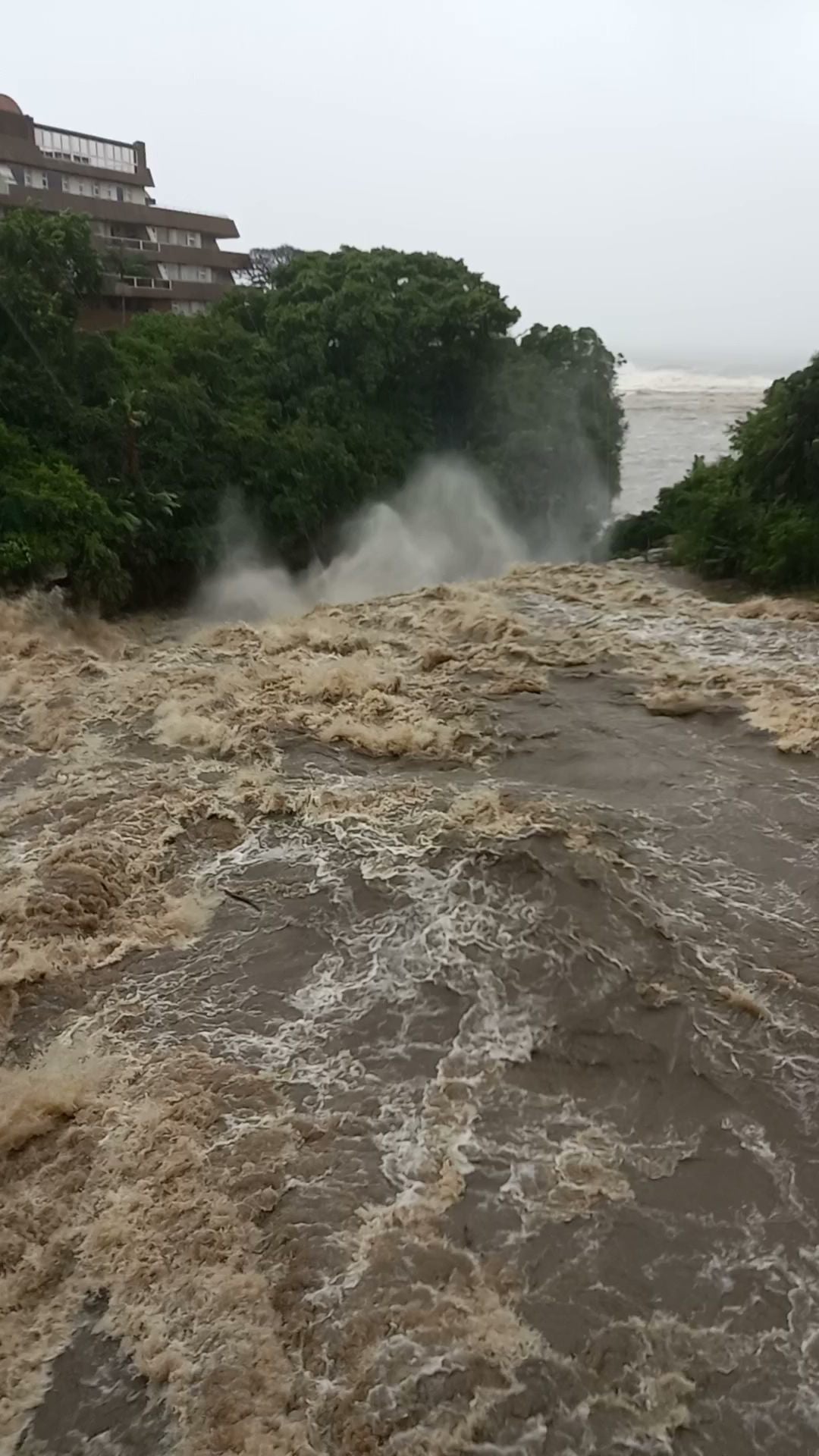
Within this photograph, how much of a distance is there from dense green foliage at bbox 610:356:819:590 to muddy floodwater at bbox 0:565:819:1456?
583 cm

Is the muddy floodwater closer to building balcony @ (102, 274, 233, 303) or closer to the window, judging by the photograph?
building balcony @ (102, 274, 233, 303)

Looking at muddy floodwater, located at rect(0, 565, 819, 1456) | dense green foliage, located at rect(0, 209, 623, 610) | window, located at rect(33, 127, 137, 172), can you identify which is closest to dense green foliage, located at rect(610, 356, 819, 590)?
dense green foliage, located at rect(0, 209, 623, 610)

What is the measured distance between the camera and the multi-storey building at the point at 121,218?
23.3 meters

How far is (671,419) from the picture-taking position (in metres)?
36.9

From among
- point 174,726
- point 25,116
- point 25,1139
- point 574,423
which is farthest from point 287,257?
point 25,1139

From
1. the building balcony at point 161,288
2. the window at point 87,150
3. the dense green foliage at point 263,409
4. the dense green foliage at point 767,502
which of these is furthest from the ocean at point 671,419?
the window at point 87,150

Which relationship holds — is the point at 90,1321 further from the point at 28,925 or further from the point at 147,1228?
the point at 28,925

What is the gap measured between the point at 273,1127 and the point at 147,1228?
2.67 feet

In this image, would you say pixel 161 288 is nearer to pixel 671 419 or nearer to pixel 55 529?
pixel 55 529

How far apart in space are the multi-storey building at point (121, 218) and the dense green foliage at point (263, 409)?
10.2ft

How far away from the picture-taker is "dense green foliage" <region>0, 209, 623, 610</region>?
15.6m

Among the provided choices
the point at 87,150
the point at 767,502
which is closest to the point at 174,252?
the point at 87,150

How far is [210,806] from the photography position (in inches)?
341

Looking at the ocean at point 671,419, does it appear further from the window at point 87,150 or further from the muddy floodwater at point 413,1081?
the muddy floodwater at point 413,1081
